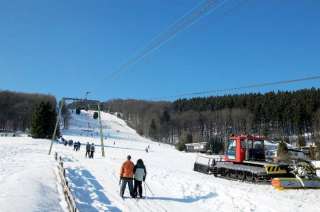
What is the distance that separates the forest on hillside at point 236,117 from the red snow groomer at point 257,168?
290 feet

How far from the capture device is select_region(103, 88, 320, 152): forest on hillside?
406 feet

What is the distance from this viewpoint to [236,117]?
14212 cm

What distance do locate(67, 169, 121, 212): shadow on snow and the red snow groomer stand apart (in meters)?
8.72

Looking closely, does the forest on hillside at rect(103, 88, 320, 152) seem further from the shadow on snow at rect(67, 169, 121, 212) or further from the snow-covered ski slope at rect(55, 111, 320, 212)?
the shadow on snow at rect(67, 169, 121, 212)

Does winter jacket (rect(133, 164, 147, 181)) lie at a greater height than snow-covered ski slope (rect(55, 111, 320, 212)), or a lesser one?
greater

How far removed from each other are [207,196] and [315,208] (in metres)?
4.46

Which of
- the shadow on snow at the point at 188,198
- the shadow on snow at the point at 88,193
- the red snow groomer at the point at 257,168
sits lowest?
the shadow on snow at the point at 188,198

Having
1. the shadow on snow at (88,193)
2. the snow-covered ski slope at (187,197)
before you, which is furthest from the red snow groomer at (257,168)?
the shadow on snow at (88,193)

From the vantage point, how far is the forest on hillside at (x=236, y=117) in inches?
4875

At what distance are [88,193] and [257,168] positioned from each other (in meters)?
10.2

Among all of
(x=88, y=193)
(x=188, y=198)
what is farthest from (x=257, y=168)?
(x=88, y=193)

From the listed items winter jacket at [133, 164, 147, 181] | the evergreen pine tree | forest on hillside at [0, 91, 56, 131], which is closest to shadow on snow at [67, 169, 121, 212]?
winter jacket at [133, 164, 147, 181]

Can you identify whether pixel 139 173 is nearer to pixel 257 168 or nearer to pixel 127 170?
pixel 127 170

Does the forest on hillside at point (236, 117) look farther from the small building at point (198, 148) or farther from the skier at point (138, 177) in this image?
the skier at point (138, 177)
